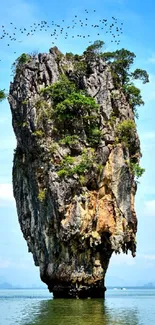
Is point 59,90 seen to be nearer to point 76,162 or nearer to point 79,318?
point 76,162

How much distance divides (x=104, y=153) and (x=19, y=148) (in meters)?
6.05

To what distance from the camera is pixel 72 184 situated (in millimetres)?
27656

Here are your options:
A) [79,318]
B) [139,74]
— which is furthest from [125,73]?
[79,318]

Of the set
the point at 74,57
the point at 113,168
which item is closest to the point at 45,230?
the point at 113,168

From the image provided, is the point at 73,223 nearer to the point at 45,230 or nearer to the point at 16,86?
the point at 45,230

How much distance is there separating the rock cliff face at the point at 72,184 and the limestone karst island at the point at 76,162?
0.18 ft

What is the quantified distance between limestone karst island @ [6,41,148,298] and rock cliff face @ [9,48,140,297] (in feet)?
0.18

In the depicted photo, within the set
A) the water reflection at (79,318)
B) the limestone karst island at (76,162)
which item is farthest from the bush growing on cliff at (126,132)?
the water reflection at (79,318)

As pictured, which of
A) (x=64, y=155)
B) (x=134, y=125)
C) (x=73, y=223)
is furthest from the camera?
(x=134, y=125)

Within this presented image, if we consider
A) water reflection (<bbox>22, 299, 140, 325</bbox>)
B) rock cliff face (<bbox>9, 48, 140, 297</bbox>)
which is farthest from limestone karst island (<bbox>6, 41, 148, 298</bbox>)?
water reflection (<bbox>22, 299, 140, 325</bbox>)

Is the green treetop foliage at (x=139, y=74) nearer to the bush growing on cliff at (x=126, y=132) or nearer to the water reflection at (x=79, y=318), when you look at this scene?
the bush growing on cliff at (x=126, y=132)

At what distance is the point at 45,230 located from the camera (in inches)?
1140

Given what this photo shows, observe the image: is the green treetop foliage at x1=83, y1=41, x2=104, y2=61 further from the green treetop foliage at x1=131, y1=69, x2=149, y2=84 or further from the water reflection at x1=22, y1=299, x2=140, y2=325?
the water reflection at x1=22, y1=299, x2=140, y2=325

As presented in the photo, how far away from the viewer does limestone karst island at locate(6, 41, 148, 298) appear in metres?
27.5
